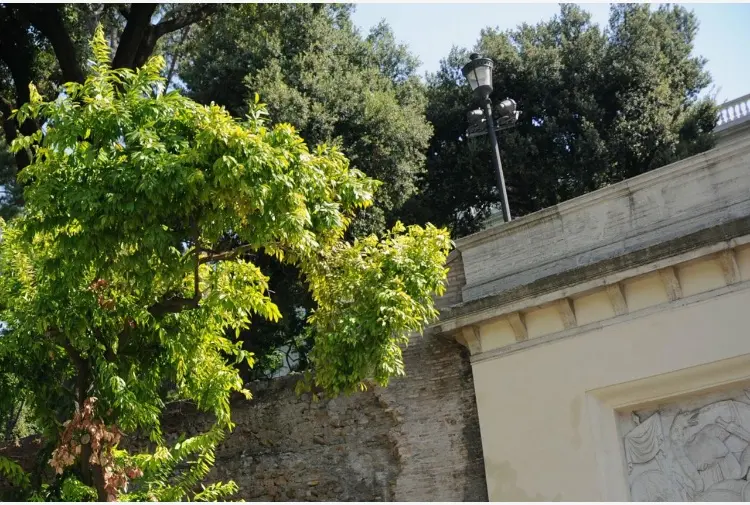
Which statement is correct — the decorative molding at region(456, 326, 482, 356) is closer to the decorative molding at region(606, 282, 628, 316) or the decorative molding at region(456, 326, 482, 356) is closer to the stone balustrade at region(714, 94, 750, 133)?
the decorative molding at region(606, 282, 628, 316)

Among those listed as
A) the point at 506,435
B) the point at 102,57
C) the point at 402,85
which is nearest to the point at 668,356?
the point at 506,435

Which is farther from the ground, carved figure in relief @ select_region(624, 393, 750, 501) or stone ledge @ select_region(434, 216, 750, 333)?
stone ledge @ select_region(434, 216, 750, 333)

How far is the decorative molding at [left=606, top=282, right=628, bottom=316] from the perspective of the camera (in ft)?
30.3

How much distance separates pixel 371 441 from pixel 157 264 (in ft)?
12.8

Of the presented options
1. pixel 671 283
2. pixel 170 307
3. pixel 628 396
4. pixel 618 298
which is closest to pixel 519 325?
pixel 618 298

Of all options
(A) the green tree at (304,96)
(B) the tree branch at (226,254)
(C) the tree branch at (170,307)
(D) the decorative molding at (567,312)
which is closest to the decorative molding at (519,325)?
(D) the decorative molding at (567,312)

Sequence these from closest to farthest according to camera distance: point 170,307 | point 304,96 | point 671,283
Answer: point 170,307 → point 671,283 → point 304,96

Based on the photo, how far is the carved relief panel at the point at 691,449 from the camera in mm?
→ 8531

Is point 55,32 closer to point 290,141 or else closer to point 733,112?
point 290,141

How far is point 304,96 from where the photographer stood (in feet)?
52.8

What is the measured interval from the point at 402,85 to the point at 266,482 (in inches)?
379

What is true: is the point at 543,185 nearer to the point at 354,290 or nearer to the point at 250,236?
the point at 354,290

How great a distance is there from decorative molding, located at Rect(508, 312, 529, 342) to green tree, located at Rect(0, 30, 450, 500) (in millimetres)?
1300

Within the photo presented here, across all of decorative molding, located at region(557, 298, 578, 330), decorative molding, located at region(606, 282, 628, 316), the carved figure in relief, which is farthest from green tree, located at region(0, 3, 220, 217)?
the carved figure in relief
